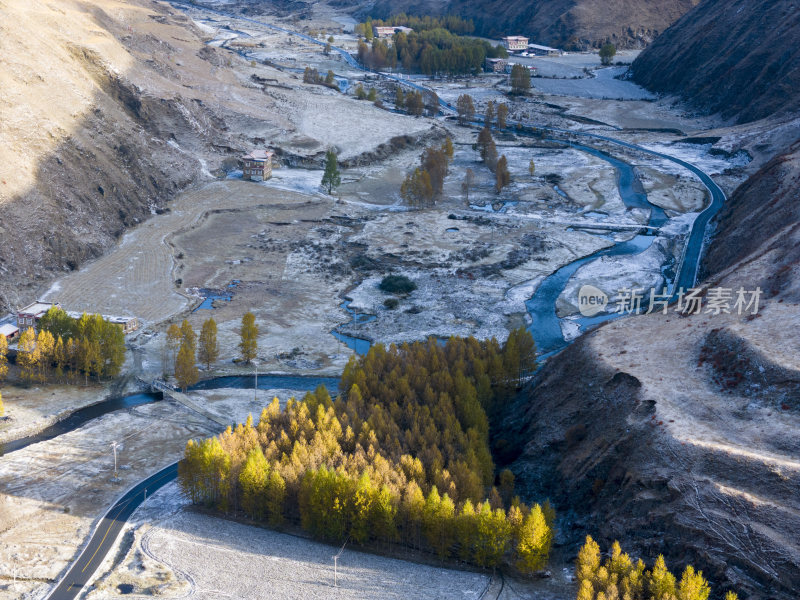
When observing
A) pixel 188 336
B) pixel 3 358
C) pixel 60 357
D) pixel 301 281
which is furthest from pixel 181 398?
pixel 301 281

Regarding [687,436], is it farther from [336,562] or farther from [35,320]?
[35,320]

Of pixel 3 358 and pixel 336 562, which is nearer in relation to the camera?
pixel 336 562

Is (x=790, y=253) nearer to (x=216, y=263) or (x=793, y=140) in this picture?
(x=216, y=263)

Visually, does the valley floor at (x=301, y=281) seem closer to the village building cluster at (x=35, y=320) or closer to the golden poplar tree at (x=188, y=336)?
the village building cluster at (x=35, y=320)

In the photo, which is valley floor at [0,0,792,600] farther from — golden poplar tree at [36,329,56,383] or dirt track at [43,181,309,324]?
golden poplar tree at [36,329,56,383]

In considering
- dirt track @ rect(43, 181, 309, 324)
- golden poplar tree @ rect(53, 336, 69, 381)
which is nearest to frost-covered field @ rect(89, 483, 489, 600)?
golden poplar tree @ rect(53, 336, 69, 381)

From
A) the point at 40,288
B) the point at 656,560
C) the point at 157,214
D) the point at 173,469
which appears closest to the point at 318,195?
the point at 157,214

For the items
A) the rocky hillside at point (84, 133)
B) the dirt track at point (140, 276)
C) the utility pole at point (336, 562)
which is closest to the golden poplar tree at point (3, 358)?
the rocky hillside at point (84, 133)
